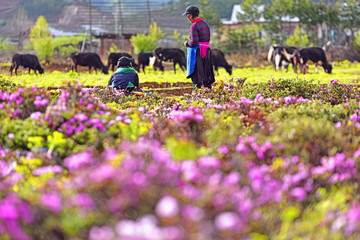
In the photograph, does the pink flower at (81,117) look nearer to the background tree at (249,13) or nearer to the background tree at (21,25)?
the background tree at (21,25)

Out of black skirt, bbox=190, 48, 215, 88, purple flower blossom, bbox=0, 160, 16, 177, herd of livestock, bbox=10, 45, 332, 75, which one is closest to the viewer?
purple flower blossom, bbox=0, 160, 16, 177

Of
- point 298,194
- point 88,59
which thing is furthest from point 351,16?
point 298,194

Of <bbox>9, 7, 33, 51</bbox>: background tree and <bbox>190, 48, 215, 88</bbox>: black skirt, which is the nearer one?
<bbox>190, 48, 215, 88</bbox>: black skirt

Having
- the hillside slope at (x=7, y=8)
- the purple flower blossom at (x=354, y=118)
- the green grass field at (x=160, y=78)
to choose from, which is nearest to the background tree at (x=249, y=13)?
the green grass field at (x=160, y=78)

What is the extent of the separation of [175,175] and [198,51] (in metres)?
7.43

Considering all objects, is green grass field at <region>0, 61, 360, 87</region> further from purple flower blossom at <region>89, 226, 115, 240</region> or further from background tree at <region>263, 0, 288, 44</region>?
background tree at <region>263, 0, 288, 44</region>

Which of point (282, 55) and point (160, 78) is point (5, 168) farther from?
point (282, 55)

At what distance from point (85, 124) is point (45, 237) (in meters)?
1.79

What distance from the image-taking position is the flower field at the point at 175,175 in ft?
6.72

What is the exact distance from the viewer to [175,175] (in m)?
2.23

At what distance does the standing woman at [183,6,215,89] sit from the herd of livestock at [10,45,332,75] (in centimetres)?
901

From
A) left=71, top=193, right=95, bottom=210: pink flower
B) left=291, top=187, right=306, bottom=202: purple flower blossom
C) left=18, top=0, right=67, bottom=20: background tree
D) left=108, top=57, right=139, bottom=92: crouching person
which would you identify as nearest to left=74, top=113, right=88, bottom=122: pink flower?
left=71, top=193, right=95, bottom=210: pink flower

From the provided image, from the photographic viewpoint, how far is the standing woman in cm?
913

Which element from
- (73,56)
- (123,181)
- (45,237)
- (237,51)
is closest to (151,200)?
(123,181)
